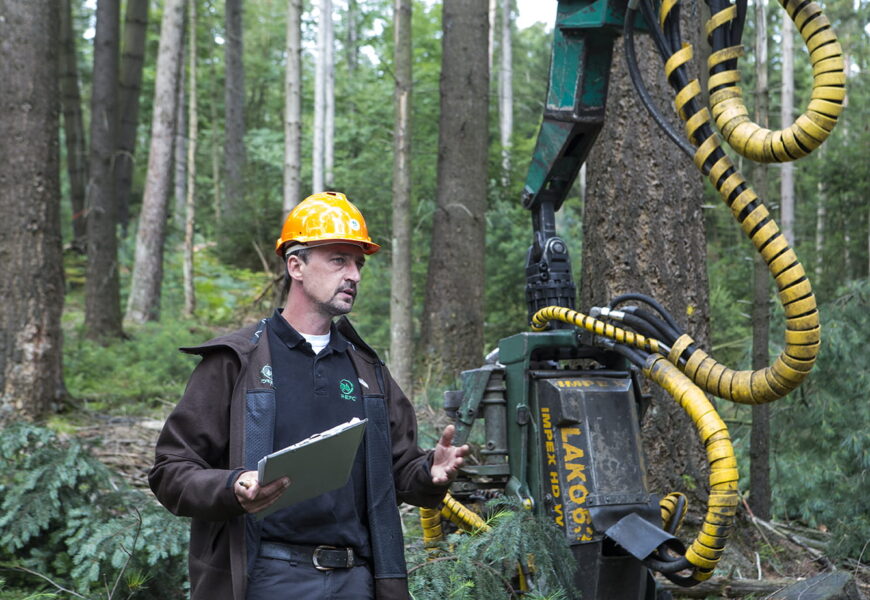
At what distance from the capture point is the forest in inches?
206

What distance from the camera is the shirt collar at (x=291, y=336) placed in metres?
3.44

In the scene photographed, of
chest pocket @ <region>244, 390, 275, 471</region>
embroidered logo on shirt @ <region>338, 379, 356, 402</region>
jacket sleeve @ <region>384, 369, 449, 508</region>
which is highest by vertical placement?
embroidered logo on shirt @ <region>338, 379, 356, 402</region>

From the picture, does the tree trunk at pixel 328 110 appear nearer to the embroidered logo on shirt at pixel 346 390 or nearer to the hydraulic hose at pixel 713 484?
the hydraulic hose at pixel 713 484

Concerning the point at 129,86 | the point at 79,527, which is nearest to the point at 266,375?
the point at 79,527

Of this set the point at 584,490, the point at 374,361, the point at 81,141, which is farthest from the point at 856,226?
the point at 81,141

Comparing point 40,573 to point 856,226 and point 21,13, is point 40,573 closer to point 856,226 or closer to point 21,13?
point 21,13

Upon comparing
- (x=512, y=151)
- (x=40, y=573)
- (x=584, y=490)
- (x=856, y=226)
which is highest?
(x=512, y=151)

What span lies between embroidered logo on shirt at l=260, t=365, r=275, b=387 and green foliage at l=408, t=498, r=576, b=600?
142 cm

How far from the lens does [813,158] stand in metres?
18.1

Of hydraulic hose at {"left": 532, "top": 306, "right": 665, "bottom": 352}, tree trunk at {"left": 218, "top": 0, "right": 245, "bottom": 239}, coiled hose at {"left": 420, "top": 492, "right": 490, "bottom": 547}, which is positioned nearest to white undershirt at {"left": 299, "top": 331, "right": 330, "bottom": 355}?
hydraulic hose at {"left": 532, "top": 306, "right": 665, "bottom": 352}

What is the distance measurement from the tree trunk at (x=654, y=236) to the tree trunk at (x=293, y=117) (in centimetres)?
689

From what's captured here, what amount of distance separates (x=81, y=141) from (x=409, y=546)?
827 inches

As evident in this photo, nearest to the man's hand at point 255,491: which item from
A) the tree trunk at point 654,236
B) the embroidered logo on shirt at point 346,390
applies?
the embroidered logo on shirt at point 346,390

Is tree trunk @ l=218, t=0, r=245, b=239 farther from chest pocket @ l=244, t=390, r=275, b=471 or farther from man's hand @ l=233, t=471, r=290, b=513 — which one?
man's hand @ l=233, t=471, r=290, b=513
